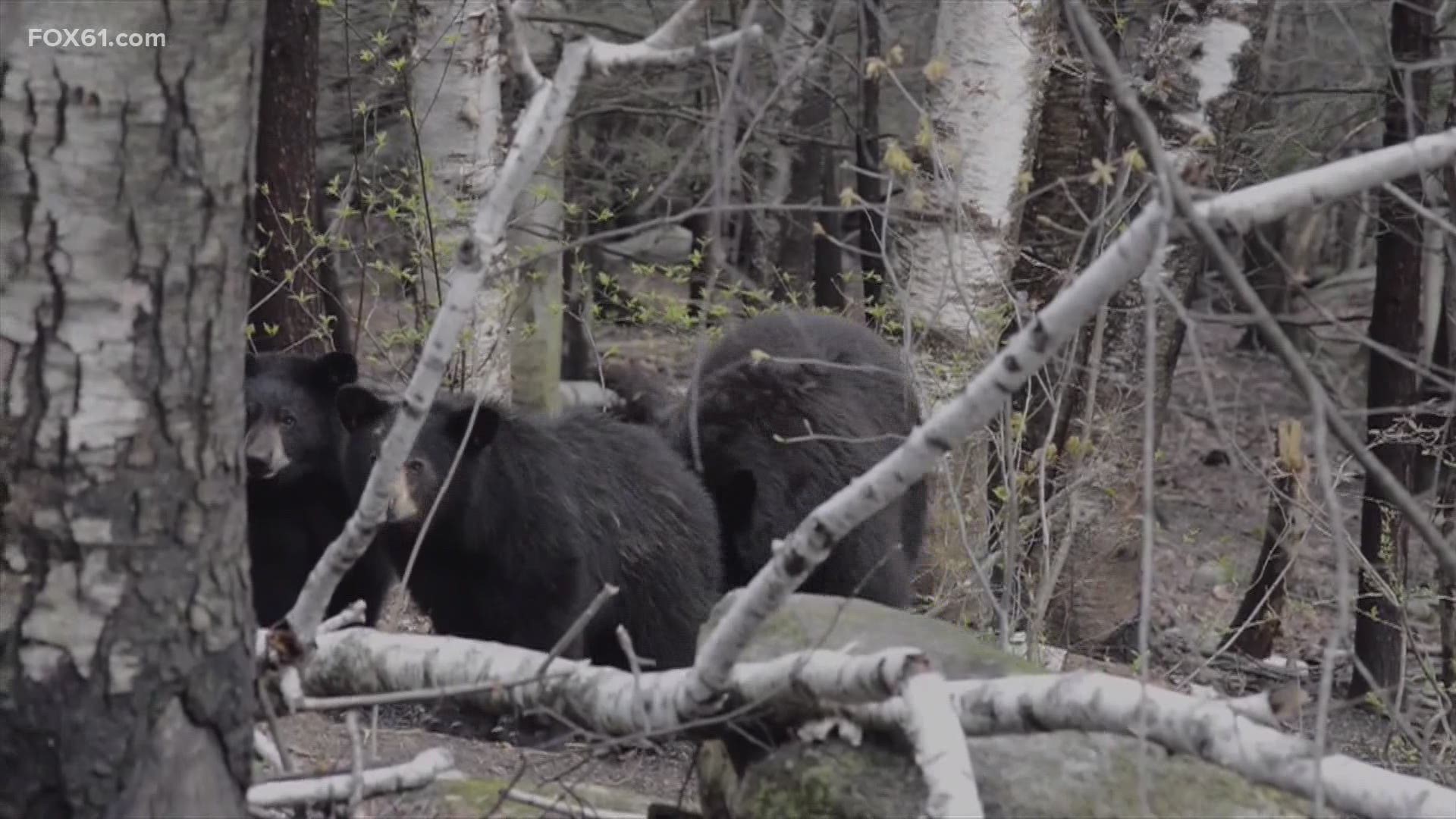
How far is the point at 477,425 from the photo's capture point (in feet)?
21.9

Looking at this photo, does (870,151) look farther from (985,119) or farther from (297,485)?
(297,485)

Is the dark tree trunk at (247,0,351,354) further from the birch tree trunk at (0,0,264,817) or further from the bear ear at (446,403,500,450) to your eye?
the birch tree trunk at (0,0,264,817)

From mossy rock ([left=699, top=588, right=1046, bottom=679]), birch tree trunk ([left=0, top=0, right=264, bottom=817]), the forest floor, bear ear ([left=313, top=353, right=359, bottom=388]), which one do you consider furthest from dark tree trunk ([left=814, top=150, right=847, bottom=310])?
birch tree trunk ([left=0, top=0, right=264, bottom=817])

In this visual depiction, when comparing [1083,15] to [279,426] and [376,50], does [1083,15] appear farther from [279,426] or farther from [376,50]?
[376,50]

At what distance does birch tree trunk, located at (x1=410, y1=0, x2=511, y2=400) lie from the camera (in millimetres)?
8648

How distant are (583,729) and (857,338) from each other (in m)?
4.17

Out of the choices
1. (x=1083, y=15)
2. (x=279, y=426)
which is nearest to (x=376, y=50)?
(x=279, y=426)

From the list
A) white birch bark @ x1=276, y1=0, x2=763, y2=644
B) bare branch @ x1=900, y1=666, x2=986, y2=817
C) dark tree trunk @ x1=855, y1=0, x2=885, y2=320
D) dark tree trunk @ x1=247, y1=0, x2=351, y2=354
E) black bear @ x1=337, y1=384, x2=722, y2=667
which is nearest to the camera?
bare branch @ x1=900, y1=666, x2=986, y2=817

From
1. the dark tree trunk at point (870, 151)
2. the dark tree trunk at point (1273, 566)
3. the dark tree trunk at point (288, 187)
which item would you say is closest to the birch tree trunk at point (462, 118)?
the dark tree trunk at point (288, 187)

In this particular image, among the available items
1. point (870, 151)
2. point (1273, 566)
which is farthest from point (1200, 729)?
point (870, 151)

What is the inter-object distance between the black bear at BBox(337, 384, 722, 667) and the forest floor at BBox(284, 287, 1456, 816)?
0.38 metres

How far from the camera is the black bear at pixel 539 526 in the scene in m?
6.75

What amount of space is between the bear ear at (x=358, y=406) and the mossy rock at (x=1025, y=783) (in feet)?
9.79

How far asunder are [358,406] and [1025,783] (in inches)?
139
